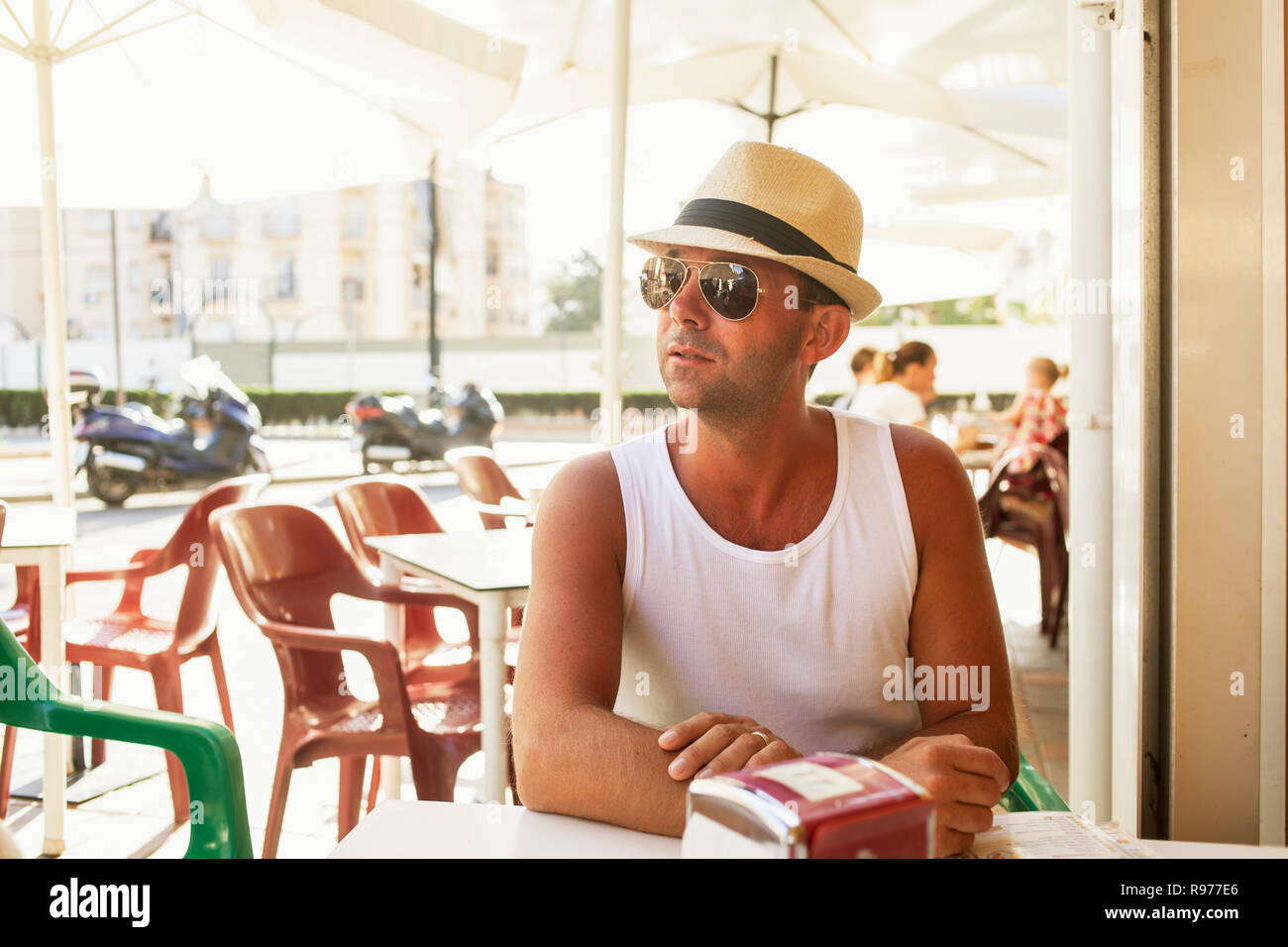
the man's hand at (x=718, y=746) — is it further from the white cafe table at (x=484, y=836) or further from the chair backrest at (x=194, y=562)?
the chair backrest at (x=194, y=562)

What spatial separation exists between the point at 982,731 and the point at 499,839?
0.72 meters

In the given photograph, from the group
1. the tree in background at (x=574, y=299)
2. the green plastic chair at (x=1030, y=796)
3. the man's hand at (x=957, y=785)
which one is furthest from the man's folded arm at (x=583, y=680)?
the tree in background at (x=574, y=299)

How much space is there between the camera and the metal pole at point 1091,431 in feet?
8.55

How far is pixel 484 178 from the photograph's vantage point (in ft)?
152

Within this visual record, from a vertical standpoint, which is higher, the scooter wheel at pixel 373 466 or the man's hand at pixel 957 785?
the man's hand at pixel 957 785

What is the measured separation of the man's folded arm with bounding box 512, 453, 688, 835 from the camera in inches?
48.8

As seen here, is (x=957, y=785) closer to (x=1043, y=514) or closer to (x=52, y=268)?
(x=52, y=268)

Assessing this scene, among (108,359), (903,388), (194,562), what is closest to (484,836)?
(194,562)

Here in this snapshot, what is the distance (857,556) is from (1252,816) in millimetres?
826

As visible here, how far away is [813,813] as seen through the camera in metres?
0.68

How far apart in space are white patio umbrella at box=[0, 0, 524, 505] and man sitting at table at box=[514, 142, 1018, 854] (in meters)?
2.68

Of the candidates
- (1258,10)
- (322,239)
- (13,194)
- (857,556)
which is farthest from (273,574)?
(322,239)

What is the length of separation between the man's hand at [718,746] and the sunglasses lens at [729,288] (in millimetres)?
679
